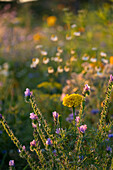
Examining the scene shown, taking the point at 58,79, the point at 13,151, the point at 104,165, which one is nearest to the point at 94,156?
the point at 104,165

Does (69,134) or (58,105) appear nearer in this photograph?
(69,134)

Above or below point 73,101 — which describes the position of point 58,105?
below

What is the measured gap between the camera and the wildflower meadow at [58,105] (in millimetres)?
1504

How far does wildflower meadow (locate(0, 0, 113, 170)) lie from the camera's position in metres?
1.50

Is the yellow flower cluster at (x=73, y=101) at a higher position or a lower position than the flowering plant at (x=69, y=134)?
higher

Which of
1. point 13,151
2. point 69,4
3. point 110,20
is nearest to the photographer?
point 13,151

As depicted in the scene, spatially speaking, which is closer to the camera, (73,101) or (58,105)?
(73,101)

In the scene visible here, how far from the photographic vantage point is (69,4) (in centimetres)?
999

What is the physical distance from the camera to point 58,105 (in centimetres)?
275

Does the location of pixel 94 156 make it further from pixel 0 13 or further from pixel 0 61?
pixel 0 13

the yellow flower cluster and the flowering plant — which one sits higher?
the yellow flower cluster

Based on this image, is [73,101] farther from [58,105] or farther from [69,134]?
[58,105]

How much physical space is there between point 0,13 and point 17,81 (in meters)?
1.87

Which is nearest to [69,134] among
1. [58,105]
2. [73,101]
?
[73,101]
